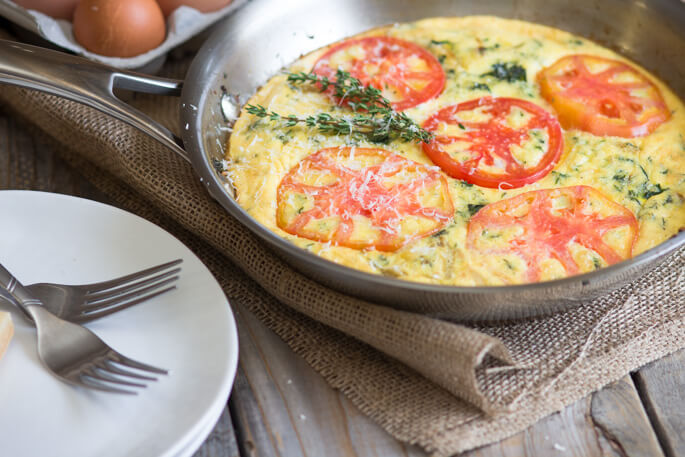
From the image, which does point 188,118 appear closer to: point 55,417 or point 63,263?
point 63,263

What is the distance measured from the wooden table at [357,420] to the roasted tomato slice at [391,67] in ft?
3.92

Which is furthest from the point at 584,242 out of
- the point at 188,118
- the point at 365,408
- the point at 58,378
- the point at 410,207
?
the point at 58,378

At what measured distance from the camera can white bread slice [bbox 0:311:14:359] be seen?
205 centimetres

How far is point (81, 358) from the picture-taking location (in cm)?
205

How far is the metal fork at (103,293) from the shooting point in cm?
219

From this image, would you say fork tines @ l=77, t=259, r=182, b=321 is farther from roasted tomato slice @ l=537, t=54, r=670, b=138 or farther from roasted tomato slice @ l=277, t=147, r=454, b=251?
roasted tomato slice @ l=537, t=54, r=670, b=138

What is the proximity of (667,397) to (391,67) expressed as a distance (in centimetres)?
167

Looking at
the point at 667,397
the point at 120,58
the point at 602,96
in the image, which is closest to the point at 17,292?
the point at 120,58

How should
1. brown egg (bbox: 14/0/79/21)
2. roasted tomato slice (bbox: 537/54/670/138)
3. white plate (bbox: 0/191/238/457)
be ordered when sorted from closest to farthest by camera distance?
white plate (bbox: 0/191/238/457) → roasted tomato slice (bbox: 537/54/670/138) → brown egg (bbox: 14/0/79/21)

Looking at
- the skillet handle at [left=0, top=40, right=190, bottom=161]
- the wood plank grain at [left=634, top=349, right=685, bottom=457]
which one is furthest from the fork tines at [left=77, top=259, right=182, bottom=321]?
the wood plank grain at [left=634, top=349, right=685, bottom=457]

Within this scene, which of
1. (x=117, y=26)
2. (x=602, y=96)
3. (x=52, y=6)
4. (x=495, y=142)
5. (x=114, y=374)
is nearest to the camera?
(x=114, y=374)

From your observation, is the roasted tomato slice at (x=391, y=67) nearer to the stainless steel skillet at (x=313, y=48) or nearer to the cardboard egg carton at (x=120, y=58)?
the stainless steel skillet at (x=313, y=48)

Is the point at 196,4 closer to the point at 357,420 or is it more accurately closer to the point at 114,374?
the point at 114,374

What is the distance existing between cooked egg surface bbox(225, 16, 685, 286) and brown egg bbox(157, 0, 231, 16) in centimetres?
70
